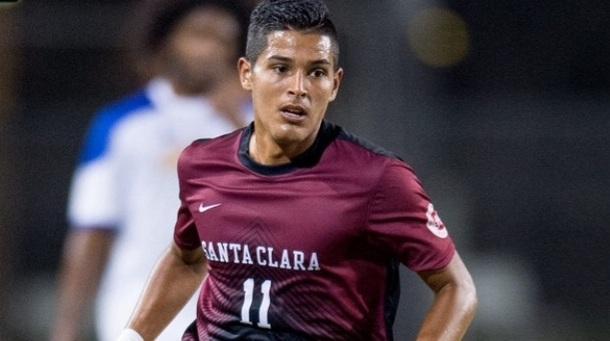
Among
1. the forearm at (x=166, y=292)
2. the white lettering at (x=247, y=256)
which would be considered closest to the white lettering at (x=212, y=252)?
the white lettering at (x=247, y=256)

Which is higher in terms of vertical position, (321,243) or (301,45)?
(301,45)

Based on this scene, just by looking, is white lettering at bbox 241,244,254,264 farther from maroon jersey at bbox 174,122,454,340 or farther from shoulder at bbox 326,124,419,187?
shoulder at bbox 326,124,419,187

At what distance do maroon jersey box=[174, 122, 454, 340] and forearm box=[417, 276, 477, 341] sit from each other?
0.08m

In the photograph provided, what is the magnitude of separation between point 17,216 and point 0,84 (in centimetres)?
118

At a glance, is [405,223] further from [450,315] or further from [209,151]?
[209,151]

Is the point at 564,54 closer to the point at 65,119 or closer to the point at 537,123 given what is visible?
the point at 537,123

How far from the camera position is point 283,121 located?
3895mm

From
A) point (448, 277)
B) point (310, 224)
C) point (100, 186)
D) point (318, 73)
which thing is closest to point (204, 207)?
point (310, 224)

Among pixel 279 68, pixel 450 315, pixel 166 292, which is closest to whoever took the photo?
pixel 450 315

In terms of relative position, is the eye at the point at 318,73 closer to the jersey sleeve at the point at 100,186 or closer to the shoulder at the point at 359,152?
the shoulder at the point at 359,152

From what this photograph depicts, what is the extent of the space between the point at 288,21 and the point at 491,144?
5226 millimetres

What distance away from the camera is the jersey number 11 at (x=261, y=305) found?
12.7 feet

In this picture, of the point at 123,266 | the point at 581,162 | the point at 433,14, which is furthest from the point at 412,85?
the point at 581,162

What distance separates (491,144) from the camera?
9016 mm
